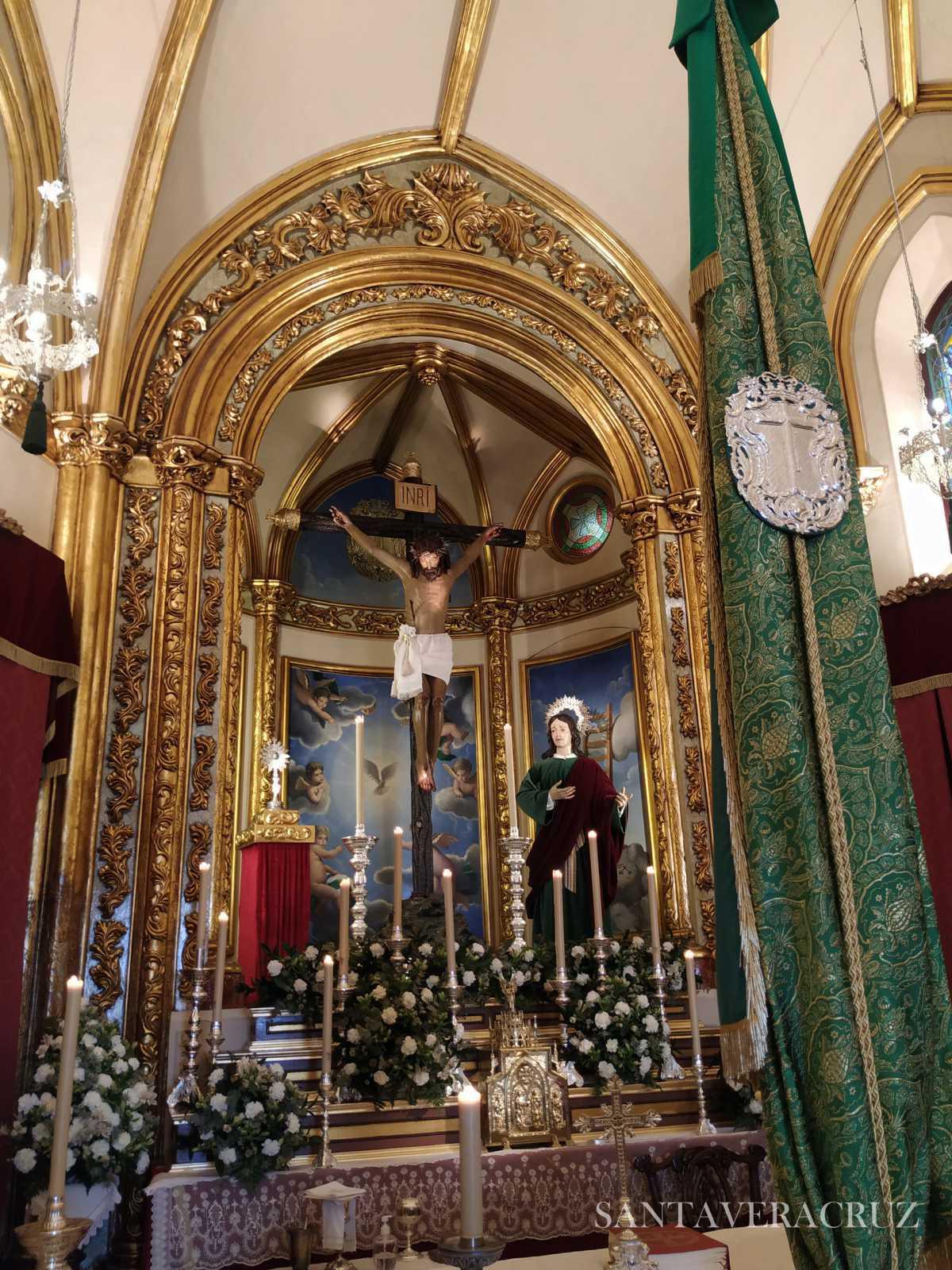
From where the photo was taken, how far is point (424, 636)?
8.16 meters

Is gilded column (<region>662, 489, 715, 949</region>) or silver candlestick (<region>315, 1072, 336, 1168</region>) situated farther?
gilded column (<region>662, 489, 715, 949</region>)

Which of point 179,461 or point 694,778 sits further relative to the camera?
point 694,778

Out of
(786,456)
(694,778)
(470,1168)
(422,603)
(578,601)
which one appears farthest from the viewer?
(578,601)

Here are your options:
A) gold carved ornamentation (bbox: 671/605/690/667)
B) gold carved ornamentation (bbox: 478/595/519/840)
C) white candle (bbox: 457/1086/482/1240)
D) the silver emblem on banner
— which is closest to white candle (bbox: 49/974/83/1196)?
white candle (bbox: 457/1086/482/1240)

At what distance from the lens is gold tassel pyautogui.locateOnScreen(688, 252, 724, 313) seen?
112 inches

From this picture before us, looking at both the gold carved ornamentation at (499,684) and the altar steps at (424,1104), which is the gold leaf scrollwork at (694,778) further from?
the gold carved ornamentation at (499,684)

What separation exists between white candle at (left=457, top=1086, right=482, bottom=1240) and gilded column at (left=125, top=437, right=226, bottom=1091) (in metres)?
4.18

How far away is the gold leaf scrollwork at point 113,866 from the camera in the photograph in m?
5.92

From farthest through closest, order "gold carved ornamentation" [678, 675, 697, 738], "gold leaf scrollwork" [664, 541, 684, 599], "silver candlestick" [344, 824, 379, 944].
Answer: "gold leaf scrollwork" [664, 541, 684, 599]
"gold carved ornamentation" [678, 675, 697, 738]
"silver candlestick" [344, 824, 379, 944]

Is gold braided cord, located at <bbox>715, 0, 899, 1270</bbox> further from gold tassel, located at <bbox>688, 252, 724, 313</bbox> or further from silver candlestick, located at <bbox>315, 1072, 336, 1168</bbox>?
silver candlestick, located at <bbox>315, 1072, 336, 1168</bbox>

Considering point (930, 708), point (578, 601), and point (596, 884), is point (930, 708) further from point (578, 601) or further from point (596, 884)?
point (578, 601)

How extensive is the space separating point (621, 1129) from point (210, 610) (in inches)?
166

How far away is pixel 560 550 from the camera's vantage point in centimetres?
1127

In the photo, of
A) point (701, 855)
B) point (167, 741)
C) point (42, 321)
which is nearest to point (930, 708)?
point (701, 855)
